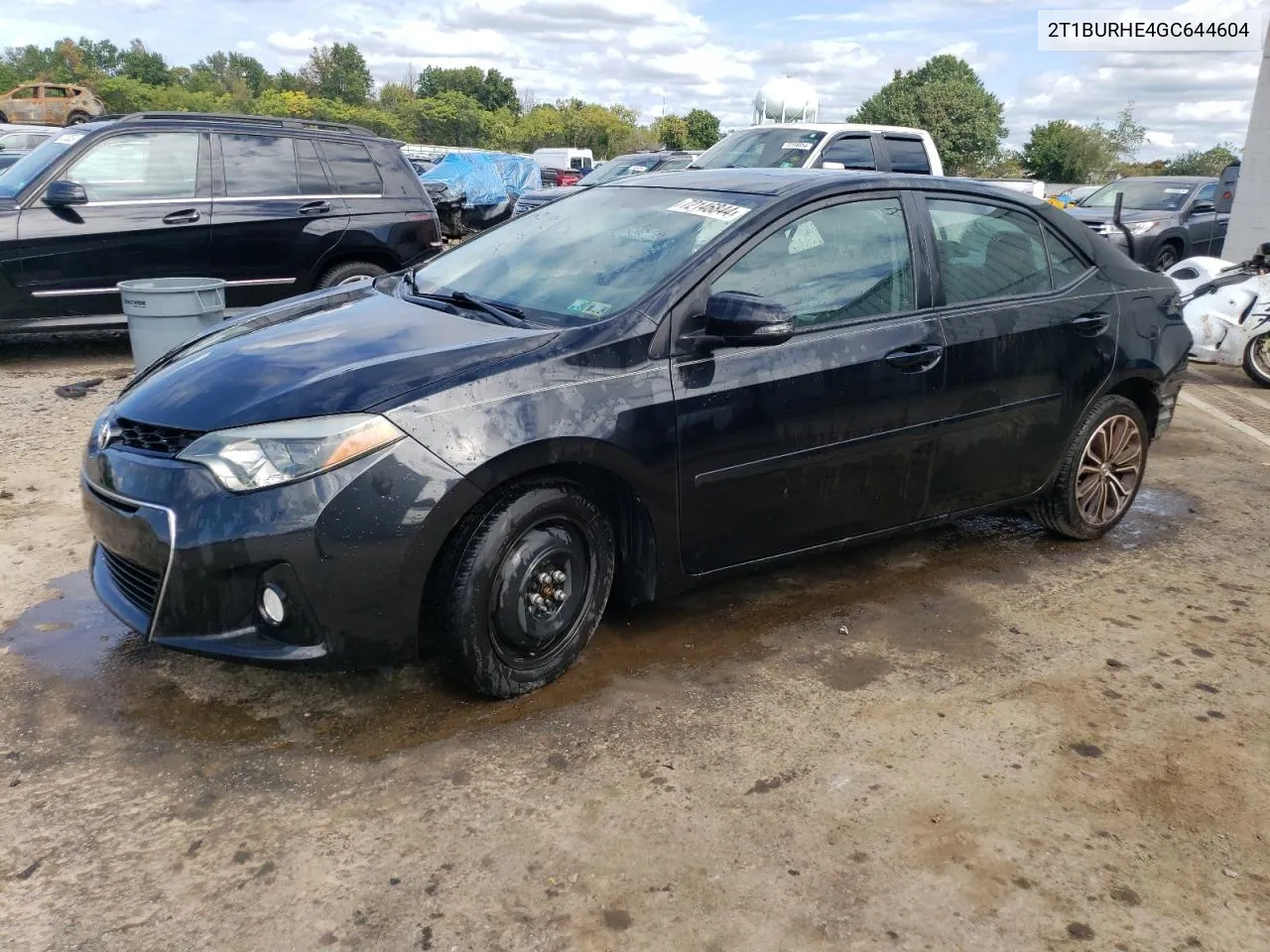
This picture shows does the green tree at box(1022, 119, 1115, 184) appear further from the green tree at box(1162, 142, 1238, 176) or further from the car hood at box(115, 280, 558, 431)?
the car hood at box(115, 280, 558, 431)

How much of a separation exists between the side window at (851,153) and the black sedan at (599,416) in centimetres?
569

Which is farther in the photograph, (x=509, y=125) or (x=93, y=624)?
(x=509, y=125)

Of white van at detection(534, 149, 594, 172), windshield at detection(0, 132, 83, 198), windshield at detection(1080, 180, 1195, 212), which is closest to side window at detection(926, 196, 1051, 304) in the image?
windshield at detection(0, 132, 83, 198)

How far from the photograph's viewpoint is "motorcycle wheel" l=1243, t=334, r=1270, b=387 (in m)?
8.55

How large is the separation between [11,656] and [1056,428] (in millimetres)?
4121

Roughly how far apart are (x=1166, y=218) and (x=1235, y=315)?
22.9ft

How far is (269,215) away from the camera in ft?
25.3

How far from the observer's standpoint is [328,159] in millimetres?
8094

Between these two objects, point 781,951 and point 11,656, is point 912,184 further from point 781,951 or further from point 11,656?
point 11,656

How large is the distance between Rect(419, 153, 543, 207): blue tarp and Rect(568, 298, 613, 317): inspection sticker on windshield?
13932mm

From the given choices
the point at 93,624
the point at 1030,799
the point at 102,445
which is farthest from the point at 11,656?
the point at 1030,799

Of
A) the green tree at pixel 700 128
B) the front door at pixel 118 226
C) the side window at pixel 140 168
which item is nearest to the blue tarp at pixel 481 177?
the side window at pixel 140 168

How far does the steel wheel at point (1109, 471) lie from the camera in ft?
14.9

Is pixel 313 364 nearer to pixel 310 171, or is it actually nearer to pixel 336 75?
pixel 310 171
